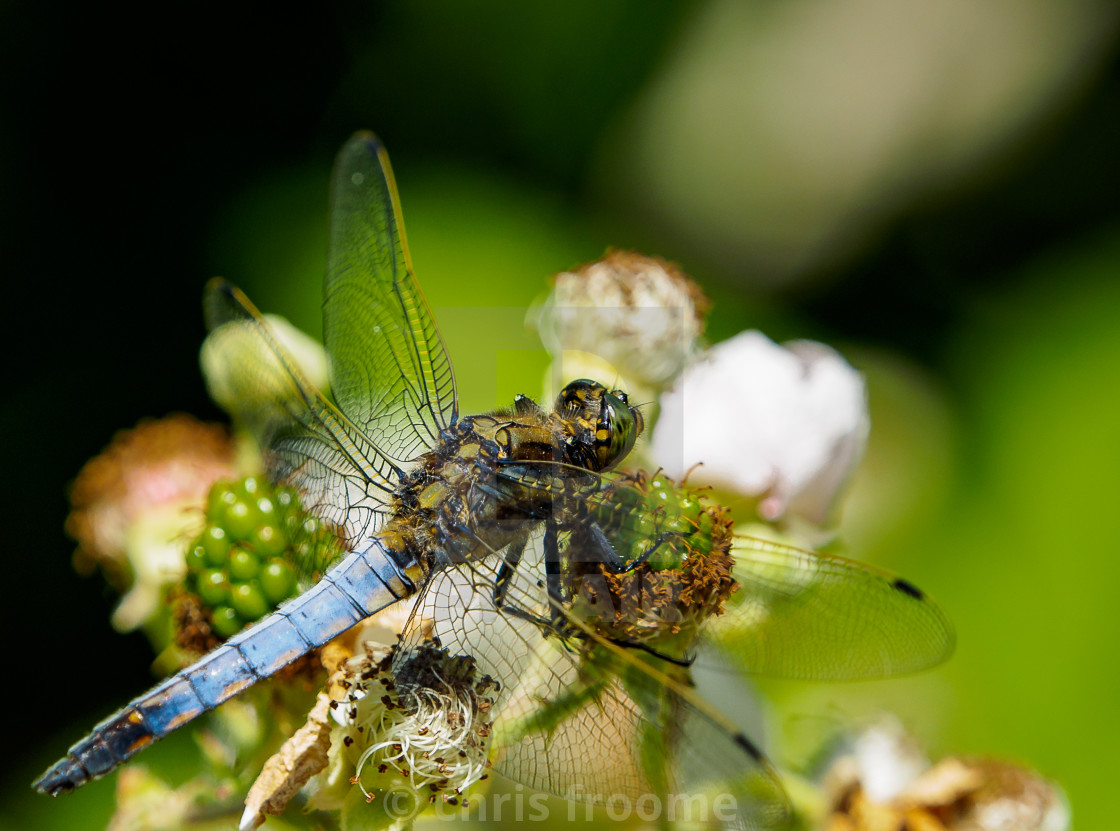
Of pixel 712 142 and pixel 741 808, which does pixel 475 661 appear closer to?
pixel 741 808

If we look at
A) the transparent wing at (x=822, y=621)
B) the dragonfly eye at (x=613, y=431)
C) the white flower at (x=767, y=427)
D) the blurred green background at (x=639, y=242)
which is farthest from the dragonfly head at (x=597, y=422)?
the blurred green background at (x=639, y=242)

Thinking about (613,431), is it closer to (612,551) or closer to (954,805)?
(612,551)

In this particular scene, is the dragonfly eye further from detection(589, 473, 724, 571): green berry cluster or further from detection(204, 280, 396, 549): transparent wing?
detection(204, 280, 396, 549): transparent wing

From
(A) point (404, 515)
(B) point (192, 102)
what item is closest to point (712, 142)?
(B) point (192, 102)

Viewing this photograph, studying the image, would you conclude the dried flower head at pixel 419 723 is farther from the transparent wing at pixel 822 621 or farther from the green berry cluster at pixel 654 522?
the transparent wing at pixel 822 621

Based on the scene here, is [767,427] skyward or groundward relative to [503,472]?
skyward

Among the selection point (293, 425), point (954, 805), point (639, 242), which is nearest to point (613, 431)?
point (293, 425)
